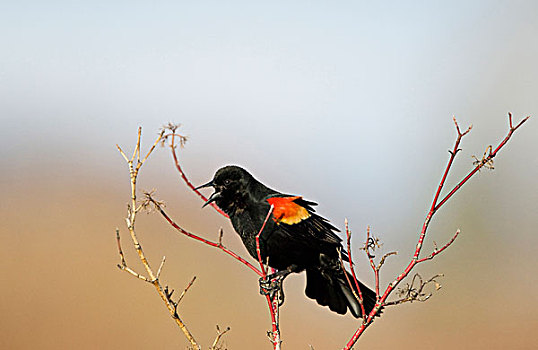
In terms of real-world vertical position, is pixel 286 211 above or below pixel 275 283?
above

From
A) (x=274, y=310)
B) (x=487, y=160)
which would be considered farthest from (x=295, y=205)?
(x=487, y=160)

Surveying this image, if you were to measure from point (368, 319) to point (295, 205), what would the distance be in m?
0.58

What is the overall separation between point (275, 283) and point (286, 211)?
0.79ft

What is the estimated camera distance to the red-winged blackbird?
1.63 m

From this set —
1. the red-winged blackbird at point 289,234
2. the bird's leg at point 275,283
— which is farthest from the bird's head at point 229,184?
the bird's leg at point 275,283

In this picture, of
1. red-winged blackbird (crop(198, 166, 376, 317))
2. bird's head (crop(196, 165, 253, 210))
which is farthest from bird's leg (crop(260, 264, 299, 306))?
bird's head (crop(196, 165, 253, 210))

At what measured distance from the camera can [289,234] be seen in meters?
1.62

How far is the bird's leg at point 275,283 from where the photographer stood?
1412mm

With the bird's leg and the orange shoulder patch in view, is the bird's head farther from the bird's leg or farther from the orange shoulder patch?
the bird's leg

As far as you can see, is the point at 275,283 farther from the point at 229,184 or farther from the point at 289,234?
the point at 229,184

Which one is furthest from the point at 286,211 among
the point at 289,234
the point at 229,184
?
the point at 229,184

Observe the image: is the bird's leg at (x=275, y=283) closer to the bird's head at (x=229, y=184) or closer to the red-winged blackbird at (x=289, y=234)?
the red-winged blackbird at (x=289, y=234)

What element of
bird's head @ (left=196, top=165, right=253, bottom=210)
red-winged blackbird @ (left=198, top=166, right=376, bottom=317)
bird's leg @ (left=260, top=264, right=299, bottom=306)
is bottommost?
bird's leg @ (left=260, top=264, right=299, bottom=306)

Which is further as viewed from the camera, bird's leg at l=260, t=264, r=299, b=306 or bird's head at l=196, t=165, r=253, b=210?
bird's head at l=196, t=165, r=253, b=210
